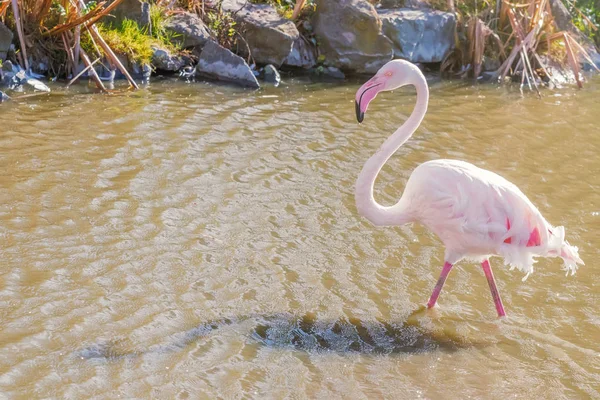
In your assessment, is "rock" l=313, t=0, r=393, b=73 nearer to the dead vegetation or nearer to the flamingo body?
the dead vegetation

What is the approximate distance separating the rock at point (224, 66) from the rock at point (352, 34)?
1.38 meters

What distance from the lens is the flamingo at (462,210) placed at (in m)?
4.32

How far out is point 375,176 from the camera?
4.45 m

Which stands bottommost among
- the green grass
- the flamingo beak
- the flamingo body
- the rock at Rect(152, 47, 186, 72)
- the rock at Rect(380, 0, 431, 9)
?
the flamingo body

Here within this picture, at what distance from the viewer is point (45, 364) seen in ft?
11.6

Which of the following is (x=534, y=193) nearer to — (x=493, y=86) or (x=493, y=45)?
(x=493, y=86)

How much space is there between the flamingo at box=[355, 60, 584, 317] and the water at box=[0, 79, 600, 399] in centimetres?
37

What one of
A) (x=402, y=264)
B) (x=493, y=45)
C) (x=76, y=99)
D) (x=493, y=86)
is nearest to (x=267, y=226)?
(x=402, y=264)

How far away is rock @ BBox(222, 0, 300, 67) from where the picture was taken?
30.4 ft

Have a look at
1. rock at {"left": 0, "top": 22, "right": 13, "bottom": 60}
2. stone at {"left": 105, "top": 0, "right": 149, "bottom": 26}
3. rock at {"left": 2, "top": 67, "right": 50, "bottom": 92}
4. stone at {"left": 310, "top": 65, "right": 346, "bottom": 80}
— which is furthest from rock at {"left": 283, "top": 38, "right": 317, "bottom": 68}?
rock at {"left": 0, "top": 22, "right": 13, "bottom": 60}

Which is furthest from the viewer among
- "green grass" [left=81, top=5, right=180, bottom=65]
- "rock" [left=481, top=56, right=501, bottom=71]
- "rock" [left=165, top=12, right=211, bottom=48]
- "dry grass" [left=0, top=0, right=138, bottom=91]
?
"rock" [left=481, top=56, right=501, bottom=71]

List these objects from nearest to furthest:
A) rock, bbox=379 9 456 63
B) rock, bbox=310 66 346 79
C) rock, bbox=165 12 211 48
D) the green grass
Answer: the green grass → rock, bbox=165 12 211 48 → rock, bbox=310 66 346 79 → rock, bbox=379 9 456 63

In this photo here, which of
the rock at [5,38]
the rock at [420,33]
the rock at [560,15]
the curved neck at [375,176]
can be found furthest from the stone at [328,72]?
the curved neck at [375,176]

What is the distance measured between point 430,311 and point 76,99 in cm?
457
